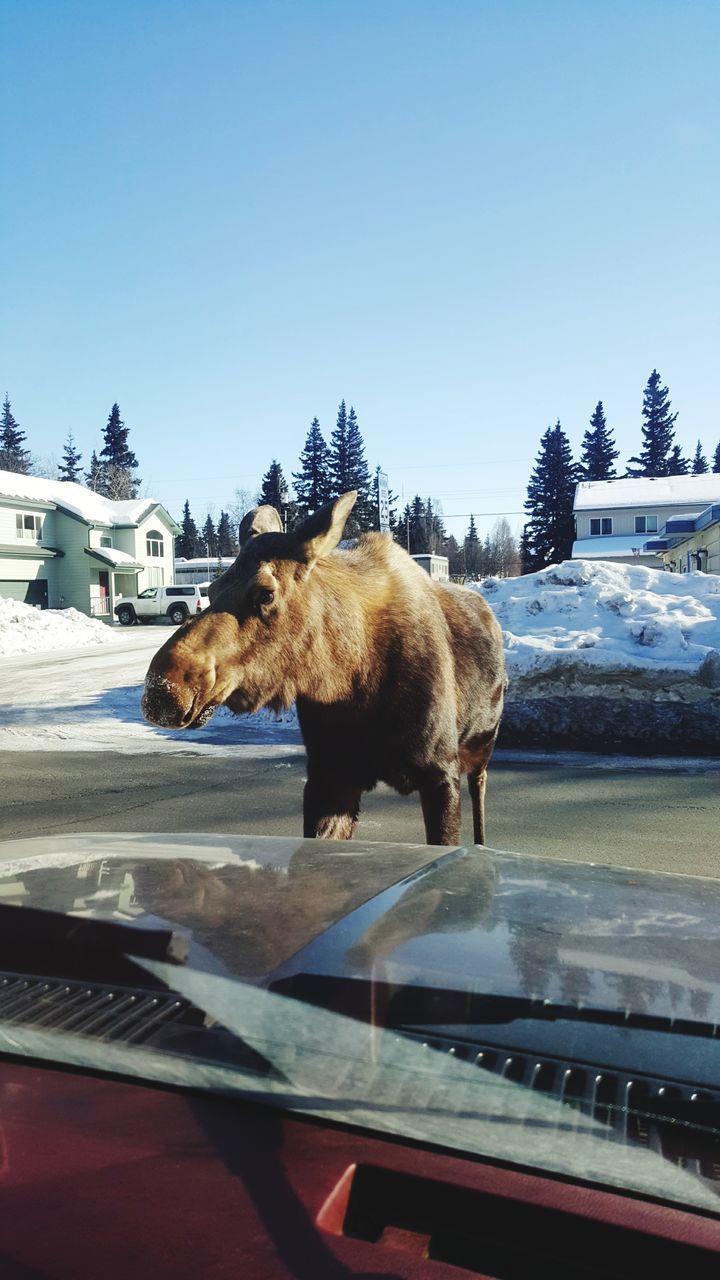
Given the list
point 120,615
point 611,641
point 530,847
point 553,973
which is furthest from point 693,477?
point 553,973

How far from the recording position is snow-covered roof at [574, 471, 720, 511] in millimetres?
54906

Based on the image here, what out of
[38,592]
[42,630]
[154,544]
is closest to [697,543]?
[42,630]

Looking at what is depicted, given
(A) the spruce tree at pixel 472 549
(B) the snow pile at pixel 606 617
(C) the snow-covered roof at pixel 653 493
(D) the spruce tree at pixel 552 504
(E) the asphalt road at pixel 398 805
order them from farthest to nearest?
1. (A) the spruce tree at pixel 472 549
2. (D) the spruce tree at pixel 552 504
3. (C) the snow-covered roof at pixel 653 493
4. (B) the snow pile at pixel 606 617
5. (E) the asphalt road at pixel 398 805

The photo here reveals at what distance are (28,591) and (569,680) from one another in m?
44.9

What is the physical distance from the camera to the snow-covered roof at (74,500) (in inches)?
2014

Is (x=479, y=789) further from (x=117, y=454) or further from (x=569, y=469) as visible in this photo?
(x=117, y=454)

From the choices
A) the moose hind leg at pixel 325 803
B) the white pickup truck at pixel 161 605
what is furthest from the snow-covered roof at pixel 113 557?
the moose hind leg at pixel 325 803

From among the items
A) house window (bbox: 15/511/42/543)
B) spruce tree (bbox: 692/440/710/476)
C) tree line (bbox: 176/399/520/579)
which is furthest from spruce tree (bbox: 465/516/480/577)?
house window (bbox: 15/511/42/543)

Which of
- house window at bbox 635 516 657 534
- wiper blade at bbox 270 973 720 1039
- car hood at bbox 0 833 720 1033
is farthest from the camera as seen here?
house window at bbox 635 516 657 534

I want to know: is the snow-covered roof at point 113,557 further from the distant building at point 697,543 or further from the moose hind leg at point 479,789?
the moose hind leg at point 479,789

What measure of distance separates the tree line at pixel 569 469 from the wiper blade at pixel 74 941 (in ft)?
205

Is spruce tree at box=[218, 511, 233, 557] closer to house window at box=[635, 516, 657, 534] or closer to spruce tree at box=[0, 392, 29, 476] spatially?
spruce tree at box=[0, 392, 29, 476]

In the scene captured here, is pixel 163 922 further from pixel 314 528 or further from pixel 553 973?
pixel 314 528

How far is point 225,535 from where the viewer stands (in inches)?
5738
